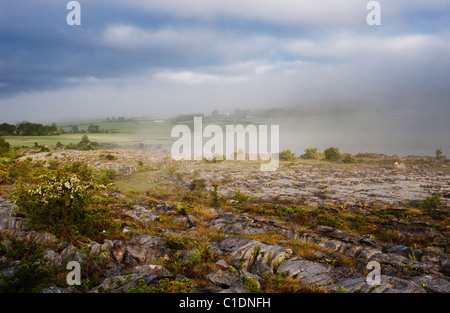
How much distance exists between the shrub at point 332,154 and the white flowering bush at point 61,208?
60.5m

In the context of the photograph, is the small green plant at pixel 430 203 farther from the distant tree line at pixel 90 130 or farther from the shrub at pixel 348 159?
the distant tree line at pixel 90 130

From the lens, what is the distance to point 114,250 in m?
9.27

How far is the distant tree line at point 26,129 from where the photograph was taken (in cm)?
4038

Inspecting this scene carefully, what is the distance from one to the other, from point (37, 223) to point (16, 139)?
4319 cm

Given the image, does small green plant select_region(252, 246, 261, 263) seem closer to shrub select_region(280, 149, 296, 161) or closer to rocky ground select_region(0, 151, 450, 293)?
rocky ground select_region(0, 151, 450, 293)

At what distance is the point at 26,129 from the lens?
42.7 meters

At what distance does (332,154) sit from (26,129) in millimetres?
70904

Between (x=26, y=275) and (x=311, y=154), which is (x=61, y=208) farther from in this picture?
(x=311, y=154)

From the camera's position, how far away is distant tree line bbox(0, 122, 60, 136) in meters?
40.4

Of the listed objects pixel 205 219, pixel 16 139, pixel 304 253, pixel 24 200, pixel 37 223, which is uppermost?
pixel 16 139

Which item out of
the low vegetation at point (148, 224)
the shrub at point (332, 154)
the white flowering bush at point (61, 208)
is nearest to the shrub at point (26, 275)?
the low vegetation at point (148, 224)
